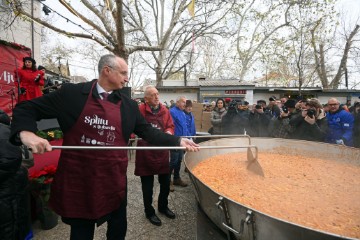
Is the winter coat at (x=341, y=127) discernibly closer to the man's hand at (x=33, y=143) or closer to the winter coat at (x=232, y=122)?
the winter coat at (x=232, y=122)

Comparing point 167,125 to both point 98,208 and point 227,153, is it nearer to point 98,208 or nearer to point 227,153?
point 227,153

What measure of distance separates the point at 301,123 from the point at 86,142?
4363mm

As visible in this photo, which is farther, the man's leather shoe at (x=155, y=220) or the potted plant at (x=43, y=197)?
the man's leather shoe at (x=155, y=220)

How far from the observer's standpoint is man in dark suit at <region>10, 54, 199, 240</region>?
1780 millimetres

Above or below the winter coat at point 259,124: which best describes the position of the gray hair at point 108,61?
above

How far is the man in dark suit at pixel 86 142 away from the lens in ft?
5.84

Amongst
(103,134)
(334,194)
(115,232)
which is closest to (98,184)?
(103,134)

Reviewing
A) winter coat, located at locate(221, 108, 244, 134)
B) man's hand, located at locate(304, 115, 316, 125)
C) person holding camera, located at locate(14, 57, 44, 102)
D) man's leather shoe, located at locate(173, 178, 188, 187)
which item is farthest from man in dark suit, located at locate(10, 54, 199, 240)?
person holding camera, located at locate(14, 57, 44, 102)

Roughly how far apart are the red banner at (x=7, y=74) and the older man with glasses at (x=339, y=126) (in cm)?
894

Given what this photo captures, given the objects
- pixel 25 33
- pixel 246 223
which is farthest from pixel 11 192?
pixel 25 33

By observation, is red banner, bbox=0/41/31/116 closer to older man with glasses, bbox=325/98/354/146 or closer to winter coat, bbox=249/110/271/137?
winter coat, bbox=249/110/271/137

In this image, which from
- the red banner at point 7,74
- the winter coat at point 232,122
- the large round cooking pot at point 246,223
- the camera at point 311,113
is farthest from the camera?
the red banner at point 7,74

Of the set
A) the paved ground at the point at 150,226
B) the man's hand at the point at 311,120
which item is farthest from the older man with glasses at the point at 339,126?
the paved ground at the point at 150,226

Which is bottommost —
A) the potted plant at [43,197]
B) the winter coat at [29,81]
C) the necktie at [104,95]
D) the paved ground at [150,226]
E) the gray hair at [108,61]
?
the paved ground at [150,226]
